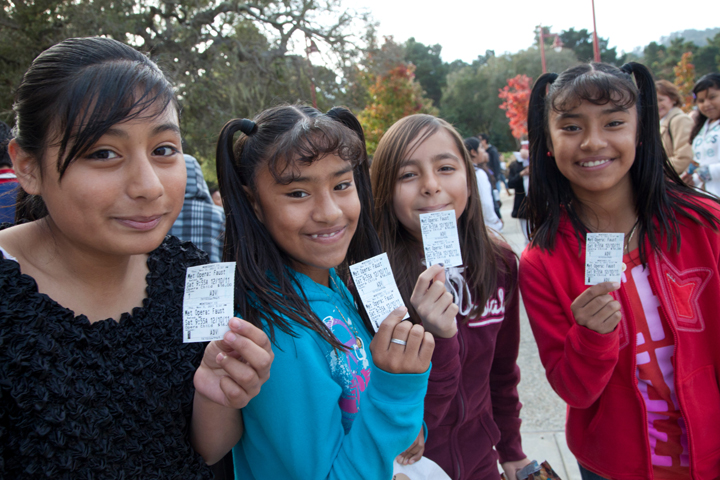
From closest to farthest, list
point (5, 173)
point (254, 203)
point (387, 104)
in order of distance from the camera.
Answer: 1. point (254, 203)
2. point (5, 173)
3. point (387, 104)

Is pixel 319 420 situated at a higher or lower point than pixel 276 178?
lower

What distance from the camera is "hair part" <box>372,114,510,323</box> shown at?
1963 millimetres

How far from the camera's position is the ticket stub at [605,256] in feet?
5.04

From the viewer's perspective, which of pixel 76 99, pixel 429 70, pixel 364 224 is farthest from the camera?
pixel 429 70

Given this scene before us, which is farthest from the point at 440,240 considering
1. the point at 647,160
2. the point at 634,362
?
the point at 647,160

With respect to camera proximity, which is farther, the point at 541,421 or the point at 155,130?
the point at 541,421

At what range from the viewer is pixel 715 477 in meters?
1.63

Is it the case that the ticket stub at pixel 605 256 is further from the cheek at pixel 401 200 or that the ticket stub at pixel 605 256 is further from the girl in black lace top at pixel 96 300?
the girl in black lace top at pixel 96 300

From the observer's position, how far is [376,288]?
1400 mm

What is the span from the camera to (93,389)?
1.06 m

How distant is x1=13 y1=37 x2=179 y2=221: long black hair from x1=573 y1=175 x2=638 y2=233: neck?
1.66m

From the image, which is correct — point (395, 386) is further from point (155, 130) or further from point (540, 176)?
point (540, 176)

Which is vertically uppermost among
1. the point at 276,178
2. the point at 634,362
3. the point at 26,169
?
the point at 26,169

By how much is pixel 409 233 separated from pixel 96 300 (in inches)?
50.5
